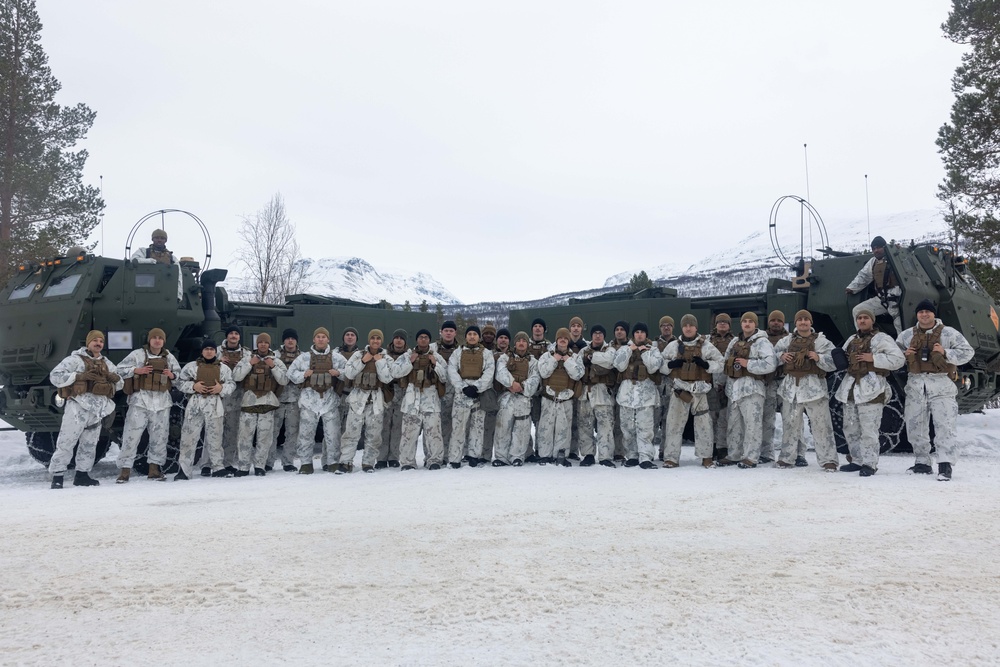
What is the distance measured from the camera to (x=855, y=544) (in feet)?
15.0

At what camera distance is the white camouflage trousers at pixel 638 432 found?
858 centimetres

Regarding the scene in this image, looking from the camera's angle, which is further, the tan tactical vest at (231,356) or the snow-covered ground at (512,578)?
the tan tactical vest at (231,356)

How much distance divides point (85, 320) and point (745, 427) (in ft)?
26.4

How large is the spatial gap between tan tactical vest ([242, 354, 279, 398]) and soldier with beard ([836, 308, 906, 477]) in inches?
249

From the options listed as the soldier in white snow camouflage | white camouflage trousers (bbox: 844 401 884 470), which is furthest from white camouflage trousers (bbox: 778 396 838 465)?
the soldier in white snow camouflage

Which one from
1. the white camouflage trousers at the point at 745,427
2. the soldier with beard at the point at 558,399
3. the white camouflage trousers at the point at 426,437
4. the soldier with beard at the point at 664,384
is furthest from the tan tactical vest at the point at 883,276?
the white camouflage trousers at the point at 426,437

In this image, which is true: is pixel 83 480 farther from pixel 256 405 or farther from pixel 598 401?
pixel 598 401

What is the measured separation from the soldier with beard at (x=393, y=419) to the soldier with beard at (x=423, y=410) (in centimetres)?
31

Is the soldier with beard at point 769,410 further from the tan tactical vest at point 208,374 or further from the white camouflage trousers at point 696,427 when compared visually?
the tan tactical vest at point 208,374

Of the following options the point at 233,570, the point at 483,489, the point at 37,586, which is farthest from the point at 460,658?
the point at 483,489

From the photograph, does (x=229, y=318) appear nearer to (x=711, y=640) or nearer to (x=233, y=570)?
(x=233, y=570)

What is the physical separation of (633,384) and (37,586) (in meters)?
6.29

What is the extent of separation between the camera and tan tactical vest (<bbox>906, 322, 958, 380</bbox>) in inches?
297

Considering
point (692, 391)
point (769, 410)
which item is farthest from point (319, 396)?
point (769, 410)
